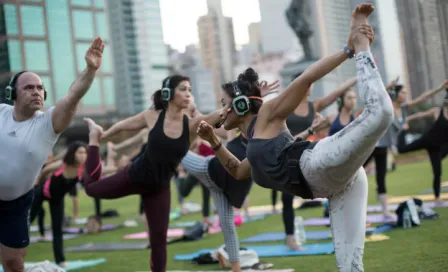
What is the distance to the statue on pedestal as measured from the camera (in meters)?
21.5

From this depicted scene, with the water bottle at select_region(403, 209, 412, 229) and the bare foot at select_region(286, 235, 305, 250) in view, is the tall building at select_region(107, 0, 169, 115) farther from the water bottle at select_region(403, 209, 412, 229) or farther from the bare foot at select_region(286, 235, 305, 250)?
the bare foot at select_region(286, 235, 305, 250)

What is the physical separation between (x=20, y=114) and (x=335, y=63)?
2758 millimetres

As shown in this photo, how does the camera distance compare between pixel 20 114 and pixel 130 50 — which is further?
pixel 130 50

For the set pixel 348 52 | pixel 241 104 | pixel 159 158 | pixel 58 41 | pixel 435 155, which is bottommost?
pixel 435 155

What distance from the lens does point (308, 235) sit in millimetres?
8492

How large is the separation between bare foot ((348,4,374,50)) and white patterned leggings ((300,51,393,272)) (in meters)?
0.10

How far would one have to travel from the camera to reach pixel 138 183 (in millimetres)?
5805

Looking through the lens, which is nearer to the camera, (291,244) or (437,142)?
(291,244)

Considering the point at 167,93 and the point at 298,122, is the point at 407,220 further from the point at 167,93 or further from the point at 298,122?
the point at 167,93

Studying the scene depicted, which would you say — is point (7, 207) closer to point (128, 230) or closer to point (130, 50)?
point (128, 230)

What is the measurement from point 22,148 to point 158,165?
1.68 meters

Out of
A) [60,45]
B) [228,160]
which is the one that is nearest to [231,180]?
[228,160]

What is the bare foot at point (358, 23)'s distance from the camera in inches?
136

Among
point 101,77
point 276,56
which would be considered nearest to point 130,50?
point 276,56
